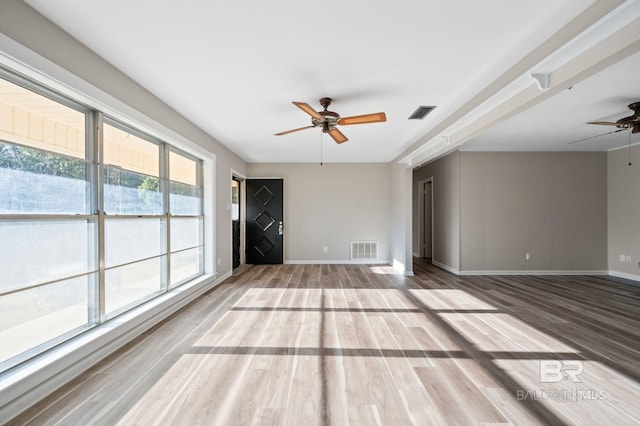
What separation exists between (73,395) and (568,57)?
4.09 m

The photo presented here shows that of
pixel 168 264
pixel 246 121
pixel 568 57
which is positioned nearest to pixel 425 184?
pixel 246 121

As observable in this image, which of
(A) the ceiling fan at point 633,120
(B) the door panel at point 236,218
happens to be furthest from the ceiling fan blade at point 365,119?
(B) the door panel at point 236,218

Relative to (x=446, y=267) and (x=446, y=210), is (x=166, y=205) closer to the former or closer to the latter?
(x=446, y=210)

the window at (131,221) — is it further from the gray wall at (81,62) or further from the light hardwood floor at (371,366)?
the light hardwood floor at (371,366)

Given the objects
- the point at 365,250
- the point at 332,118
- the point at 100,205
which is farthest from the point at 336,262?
the point at 100,205

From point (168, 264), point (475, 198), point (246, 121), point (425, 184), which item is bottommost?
point (168, 264)

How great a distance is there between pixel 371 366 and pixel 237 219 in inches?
207

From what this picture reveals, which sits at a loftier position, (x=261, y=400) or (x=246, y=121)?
(x=246, y=121)

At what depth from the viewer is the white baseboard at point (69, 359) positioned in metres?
1.72

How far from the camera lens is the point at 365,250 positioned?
726 cm

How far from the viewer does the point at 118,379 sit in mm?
2098

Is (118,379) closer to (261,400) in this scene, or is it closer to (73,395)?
(73,395)

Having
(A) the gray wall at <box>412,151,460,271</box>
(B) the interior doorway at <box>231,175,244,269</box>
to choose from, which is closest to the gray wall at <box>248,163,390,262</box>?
(B) the interior doorway at <box>231,175,244,269</box>

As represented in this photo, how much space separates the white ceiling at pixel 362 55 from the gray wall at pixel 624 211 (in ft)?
8.31
